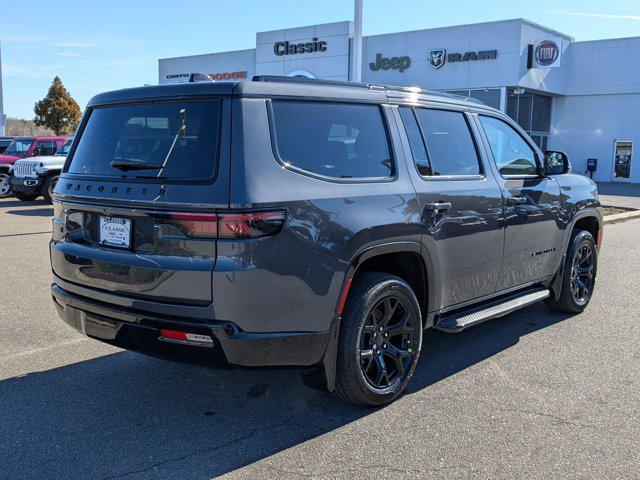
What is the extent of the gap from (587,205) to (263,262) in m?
4.11

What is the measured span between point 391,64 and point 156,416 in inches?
1169

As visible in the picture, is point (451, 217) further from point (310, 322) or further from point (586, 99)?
point (586, 99)

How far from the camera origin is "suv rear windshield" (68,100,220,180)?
3293 millimetres

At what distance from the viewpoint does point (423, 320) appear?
432 centimetres

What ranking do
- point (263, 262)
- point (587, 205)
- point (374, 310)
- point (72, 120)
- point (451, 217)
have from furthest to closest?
point (72, 120), point (587, 205), point (451, 217), point (374, 310), point (263, 262)

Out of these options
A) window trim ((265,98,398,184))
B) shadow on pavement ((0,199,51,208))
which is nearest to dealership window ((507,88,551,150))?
shadow on pavement ((0,199,51,208))

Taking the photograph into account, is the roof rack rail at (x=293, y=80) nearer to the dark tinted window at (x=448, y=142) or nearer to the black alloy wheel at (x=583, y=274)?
the dark tinted window at (x=448, y=142)

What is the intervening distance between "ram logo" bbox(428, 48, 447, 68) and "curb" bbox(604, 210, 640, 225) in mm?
16044

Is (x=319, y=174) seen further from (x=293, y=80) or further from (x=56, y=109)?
(x=56, y=109)

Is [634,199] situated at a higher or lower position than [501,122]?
lower

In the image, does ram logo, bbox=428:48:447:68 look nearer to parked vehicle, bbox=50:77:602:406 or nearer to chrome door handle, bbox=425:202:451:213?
parked vehicle, bbox=50:77:602:406

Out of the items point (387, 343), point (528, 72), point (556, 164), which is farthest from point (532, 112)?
point (387, 343)

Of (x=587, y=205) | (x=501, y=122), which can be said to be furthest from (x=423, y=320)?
(x=587, y=205)

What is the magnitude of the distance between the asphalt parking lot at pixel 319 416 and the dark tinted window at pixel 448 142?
1.50 meters
